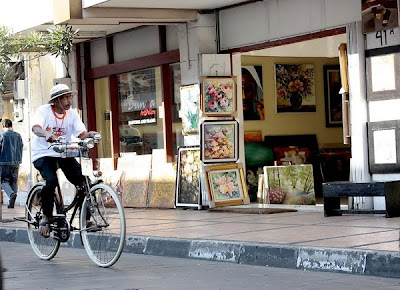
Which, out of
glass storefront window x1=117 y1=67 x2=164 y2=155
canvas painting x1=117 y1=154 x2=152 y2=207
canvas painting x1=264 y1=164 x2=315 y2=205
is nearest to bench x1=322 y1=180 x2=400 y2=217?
canvas painting x1=264 y1=164 x2=315 y2=205

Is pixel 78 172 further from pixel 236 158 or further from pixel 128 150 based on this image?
pixel 128 150

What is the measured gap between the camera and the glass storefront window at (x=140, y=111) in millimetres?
18109

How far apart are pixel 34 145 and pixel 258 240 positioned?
2.58 metres

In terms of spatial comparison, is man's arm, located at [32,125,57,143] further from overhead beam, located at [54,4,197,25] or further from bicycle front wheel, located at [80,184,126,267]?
overhead beam, located at [54,4,197,25]

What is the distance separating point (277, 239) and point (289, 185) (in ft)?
19.5

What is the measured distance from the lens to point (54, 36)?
17.5m

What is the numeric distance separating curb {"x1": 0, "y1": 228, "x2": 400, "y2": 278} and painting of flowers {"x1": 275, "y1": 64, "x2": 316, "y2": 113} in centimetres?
688

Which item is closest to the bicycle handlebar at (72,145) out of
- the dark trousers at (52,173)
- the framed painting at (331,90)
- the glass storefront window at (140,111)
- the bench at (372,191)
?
the dark trousers at (52,173)

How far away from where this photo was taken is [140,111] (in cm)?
1866

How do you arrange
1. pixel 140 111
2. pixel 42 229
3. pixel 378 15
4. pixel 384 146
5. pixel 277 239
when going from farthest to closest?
pixel 140 111
pixel 384 146
pixel 378 15
pixel 42 229
pixel 277 239

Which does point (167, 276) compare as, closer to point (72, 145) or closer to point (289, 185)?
point (72, 145)

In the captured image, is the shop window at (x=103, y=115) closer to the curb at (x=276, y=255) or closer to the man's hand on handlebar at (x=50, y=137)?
the curb at (x=276, y=255)

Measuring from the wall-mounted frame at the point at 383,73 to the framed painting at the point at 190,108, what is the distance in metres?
3.64

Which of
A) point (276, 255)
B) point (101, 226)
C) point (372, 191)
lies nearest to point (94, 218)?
point (101, 226)
